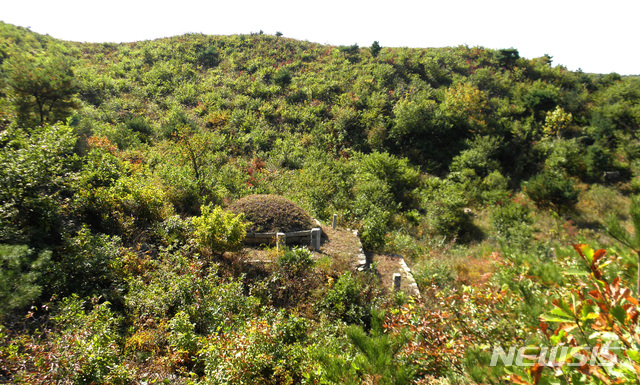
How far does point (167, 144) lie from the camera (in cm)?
1217

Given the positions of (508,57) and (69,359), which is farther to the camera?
(508,57)

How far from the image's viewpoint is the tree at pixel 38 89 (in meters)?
7.94

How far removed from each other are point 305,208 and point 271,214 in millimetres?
2405

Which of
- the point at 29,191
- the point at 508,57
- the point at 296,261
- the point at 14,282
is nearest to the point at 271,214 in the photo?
the point at 296,261

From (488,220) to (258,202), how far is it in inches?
368

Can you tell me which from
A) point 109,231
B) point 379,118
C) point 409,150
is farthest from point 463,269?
point 379,118

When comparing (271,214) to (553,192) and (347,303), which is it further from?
(553,192)

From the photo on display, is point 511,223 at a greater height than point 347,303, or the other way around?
point 511,223

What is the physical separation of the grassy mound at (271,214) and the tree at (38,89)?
6.75 meters

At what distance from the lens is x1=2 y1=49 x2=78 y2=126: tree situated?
794 centimetres

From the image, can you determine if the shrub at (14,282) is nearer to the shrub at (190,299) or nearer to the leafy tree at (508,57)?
the shrub at (190,299)

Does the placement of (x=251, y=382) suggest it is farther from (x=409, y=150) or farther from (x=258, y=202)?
(x=409, y=150)

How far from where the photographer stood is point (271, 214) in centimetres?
743

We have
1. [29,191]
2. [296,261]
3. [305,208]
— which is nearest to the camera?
[29,191]
